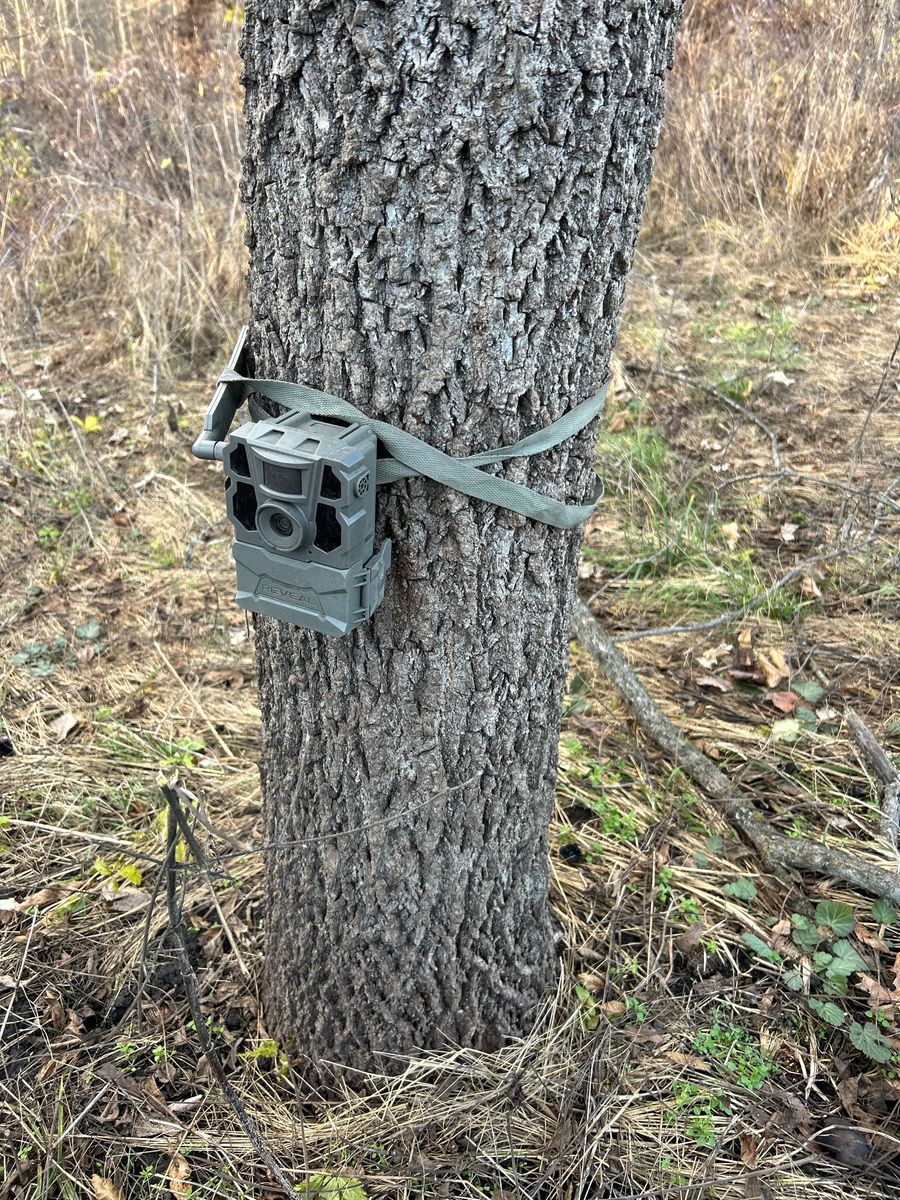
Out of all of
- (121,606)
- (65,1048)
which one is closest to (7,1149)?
(65,1048)

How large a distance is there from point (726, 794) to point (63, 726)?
6.64 ft

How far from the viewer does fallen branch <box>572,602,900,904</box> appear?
218 centimetres

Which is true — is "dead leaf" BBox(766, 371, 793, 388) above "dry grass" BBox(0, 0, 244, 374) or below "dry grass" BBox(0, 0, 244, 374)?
below

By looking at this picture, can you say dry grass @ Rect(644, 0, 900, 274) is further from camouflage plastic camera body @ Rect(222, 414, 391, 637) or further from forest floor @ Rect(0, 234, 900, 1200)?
camouflage plastic camera body @ Rect(222, 414, 391, 637)

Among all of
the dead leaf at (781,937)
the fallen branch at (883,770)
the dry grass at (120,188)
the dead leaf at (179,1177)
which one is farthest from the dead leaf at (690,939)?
the dry grass at (120,188)

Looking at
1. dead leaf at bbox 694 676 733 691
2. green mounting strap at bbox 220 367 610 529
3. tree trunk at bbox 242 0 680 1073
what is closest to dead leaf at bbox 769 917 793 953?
tree trunk at bbox 242 0 680 1073

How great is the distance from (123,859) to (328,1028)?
0.80 metres

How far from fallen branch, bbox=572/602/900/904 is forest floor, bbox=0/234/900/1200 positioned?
51 millimetres

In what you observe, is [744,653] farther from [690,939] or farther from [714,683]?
[690,939]

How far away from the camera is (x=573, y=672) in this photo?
2961mm

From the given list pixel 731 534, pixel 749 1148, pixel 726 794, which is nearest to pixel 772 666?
pixel 726 794

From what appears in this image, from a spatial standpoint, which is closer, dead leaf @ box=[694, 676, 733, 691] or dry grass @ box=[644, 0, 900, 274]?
dead leaf @ box=[694, 676, 733, 691]

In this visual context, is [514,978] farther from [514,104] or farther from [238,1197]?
[514,104]

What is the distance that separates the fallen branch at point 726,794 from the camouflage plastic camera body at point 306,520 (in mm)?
1508
